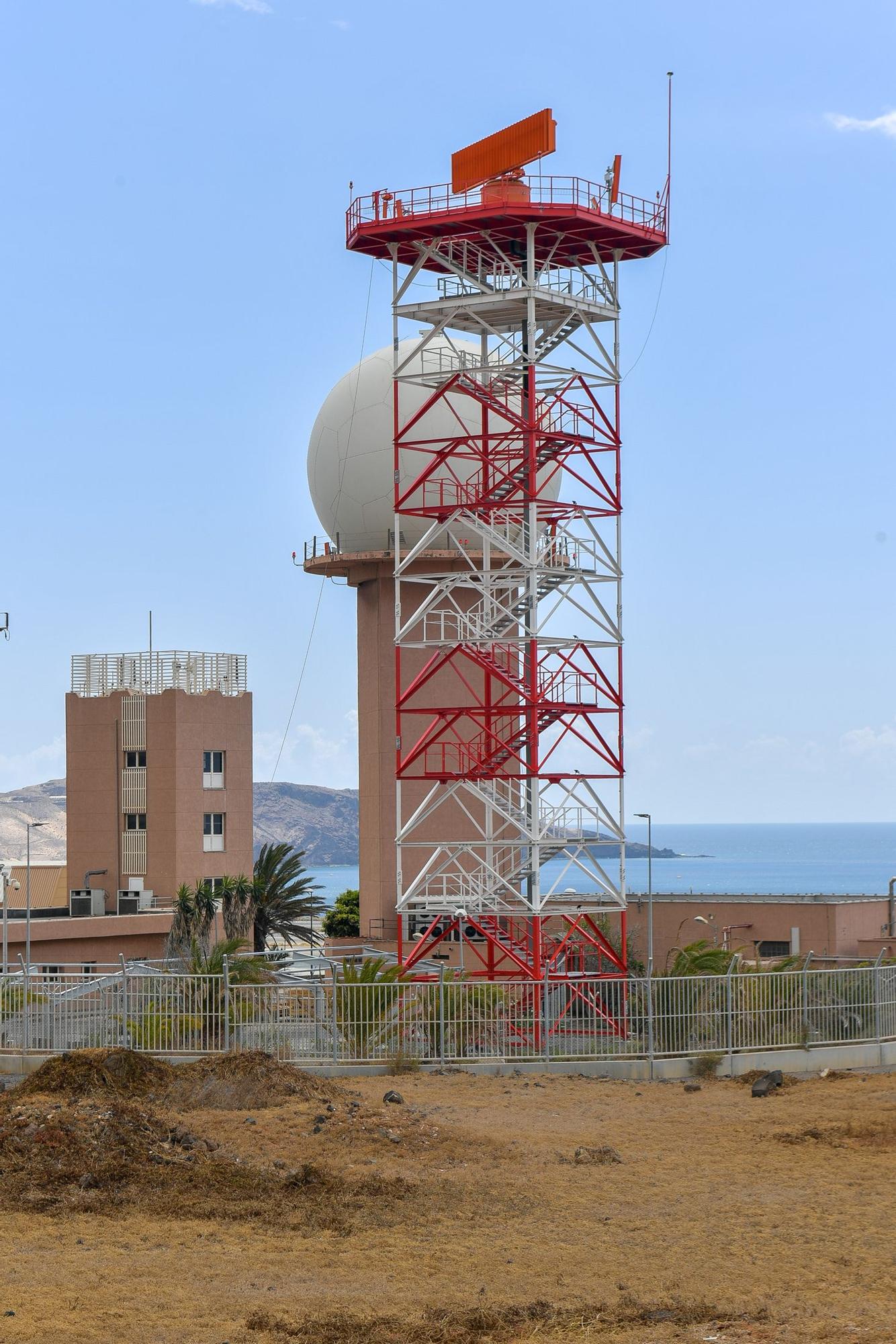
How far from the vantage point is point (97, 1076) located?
24.2 metres

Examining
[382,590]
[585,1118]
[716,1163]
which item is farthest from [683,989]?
[382,590]

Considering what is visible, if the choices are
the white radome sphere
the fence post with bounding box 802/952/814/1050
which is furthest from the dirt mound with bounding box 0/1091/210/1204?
Answer: the white radome sphere

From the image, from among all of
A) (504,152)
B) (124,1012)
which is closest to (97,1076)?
(124,1012)

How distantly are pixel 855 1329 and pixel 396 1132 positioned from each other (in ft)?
27.3

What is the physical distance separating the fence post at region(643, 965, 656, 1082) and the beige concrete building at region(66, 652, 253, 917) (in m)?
37.4

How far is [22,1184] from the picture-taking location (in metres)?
19.5

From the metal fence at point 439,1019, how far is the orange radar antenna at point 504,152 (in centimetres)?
2042

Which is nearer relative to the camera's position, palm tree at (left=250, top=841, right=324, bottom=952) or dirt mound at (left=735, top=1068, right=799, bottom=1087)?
dirt mound at (left=735, top=1068, right=799, bottom=1087)

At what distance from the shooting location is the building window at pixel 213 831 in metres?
65.4

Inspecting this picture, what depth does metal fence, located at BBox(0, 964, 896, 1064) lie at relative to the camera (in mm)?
28844

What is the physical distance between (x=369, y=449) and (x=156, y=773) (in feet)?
53.4

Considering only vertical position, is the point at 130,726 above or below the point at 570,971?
above

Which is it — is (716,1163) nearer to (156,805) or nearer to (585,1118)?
(585,1118)

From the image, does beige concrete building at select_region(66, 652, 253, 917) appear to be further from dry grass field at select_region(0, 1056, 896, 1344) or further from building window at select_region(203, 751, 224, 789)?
dry grass field at select_region(0, 1056, 896, 1344)
